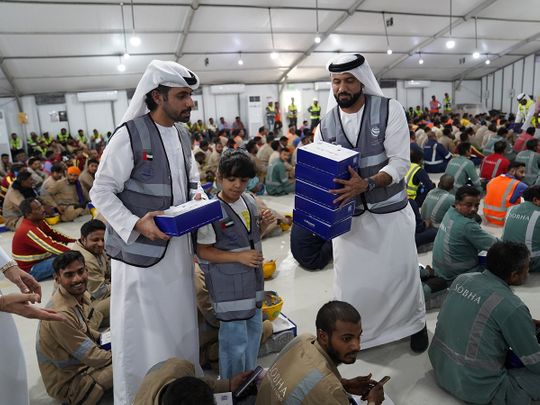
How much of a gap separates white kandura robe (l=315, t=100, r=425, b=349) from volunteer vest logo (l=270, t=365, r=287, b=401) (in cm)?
127

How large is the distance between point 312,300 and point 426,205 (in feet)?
7.84

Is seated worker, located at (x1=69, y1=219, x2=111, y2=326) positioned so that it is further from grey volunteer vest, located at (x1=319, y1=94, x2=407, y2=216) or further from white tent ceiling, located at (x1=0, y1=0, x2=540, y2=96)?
white tent ceiling, located at (x1=0, y1=0, x2=540, y2=96)

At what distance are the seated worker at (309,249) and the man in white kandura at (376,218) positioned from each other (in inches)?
57.9

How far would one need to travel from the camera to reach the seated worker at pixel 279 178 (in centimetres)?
834

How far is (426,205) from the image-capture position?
5.53 m

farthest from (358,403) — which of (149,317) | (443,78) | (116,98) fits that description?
(443,78)

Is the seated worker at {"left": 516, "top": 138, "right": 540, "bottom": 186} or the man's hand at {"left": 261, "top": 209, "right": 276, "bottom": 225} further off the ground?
the man's hand at {"left": 261, "top": 209, "right": 276, "bottom": 225}

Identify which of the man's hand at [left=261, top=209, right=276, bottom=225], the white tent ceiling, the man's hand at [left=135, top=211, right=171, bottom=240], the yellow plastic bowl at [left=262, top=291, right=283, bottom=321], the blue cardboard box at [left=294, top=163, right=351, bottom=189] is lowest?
the yellow plastic bowl at [left=262, top=291, right=283, bottom=321]

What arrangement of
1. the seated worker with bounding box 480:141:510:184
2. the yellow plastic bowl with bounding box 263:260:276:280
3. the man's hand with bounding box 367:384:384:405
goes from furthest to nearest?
1. the seated worker with bounding box 480:141:510:184
2. the yellow plastic bowl with bounding box 263:260:276:280
3. the man's hand with bounding box 367:384:384:405

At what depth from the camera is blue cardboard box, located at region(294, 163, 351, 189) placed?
94.7 inches

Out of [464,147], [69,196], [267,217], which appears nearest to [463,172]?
[464,147]

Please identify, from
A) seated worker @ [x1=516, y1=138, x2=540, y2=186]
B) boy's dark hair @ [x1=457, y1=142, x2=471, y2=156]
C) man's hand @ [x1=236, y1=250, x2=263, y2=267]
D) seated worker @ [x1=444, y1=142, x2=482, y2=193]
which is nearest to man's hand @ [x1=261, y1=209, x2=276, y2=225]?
man's hand @ [x1=236, y1=250, x2=263, y2=267]

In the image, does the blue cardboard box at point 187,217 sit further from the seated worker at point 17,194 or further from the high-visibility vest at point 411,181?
the seated worker at point 17,194

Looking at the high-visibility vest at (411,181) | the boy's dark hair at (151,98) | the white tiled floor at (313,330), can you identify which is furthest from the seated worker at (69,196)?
the boy's dark hair at (151,98)
